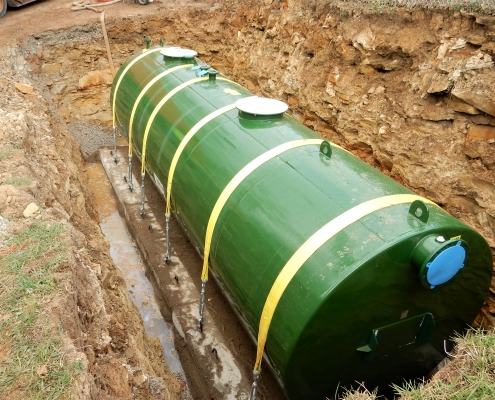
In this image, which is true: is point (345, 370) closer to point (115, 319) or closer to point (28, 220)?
point (115, 319)

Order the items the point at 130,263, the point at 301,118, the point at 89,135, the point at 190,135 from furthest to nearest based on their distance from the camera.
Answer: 1. the point at 89,135
2. the point at 301,118
3. the point at 130,263
4. the point at 190,135

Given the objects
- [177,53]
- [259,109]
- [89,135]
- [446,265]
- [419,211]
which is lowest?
[89,135]

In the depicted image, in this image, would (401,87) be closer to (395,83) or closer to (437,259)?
(395,83)

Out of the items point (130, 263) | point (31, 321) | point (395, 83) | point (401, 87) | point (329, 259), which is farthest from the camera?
point (130, 263)

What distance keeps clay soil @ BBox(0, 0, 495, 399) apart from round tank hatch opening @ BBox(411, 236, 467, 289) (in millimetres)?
2013

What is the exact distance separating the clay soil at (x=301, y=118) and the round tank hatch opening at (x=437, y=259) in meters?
2.01

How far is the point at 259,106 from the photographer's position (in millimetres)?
5441

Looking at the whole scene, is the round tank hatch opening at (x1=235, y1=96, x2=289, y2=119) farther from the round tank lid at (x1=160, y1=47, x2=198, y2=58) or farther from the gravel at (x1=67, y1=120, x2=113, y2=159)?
the gravel at (x1=67, y1=120, x2=113, y2=159)

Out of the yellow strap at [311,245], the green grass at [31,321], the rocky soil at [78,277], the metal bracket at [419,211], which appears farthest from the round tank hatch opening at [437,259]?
the green grass at [31,321]

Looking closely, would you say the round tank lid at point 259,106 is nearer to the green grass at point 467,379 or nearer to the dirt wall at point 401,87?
the dirt wall at point 401,87

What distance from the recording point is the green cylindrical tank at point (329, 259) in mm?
3381

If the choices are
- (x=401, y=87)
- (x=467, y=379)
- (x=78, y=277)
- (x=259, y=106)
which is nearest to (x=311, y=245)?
(x=467, y=379)

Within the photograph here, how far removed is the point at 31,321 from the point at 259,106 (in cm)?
366

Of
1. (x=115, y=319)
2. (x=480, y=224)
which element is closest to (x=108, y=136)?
(x=115, y=319)
